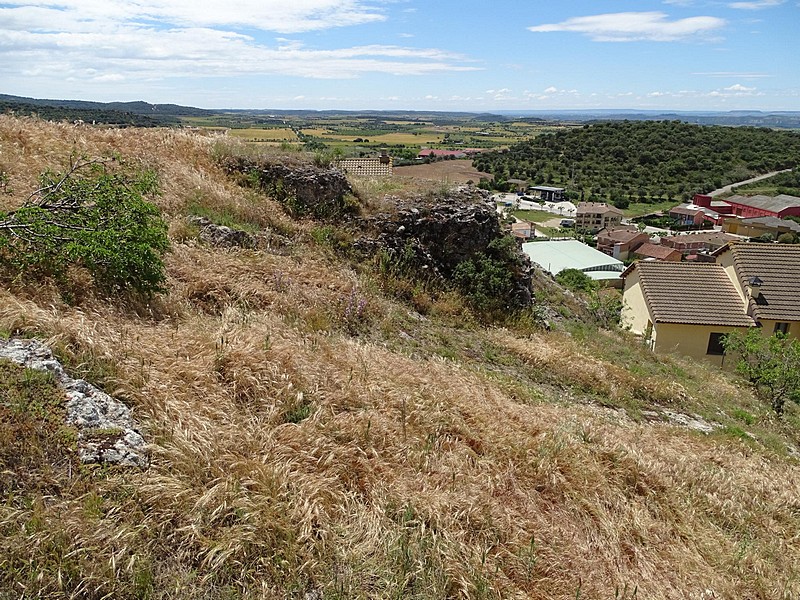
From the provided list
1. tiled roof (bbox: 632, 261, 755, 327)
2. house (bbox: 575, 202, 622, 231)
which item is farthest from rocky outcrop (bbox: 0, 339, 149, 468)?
house (bbox: 575, 202, 622, 231)

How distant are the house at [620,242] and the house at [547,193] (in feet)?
85.9

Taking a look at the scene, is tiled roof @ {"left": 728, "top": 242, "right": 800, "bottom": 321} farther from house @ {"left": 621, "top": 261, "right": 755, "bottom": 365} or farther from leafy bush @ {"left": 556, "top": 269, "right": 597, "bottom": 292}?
leafy bush @ {"left": 556, "top": 269, "right": 597, "bottom": 292}

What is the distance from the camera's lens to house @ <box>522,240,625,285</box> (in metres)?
37.9

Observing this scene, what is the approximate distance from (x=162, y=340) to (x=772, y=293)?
19.5 meters

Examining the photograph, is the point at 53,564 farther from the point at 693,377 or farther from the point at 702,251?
the point at 702,251

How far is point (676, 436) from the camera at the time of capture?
286 inches

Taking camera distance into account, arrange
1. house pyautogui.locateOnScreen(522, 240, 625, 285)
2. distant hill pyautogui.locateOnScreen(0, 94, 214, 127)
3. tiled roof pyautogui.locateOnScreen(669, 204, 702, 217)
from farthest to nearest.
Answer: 1. tiled roof pyautogui.locateOnScreen(669, 204, 702, 217)
2. house pyautogui.locateOnScreen(522, 240, 625, 285)
3. distant hill pyautogui.locateOnScreen(0, 94, 214, 127)

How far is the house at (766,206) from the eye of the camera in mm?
70562

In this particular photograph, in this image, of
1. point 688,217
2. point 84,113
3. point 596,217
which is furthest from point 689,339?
point 688,217

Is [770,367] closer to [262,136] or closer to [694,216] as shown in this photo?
[262,136]

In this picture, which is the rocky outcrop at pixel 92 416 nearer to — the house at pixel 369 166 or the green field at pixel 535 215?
the house at pixel 369 166

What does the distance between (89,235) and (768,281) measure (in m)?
20.2

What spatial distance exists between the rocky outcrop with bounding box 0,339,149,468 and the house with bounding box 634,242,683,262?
50983mm

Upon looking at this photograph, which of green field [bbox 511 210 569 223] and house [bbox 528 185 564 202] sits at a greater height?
house [bbox 528 185 564 202]
